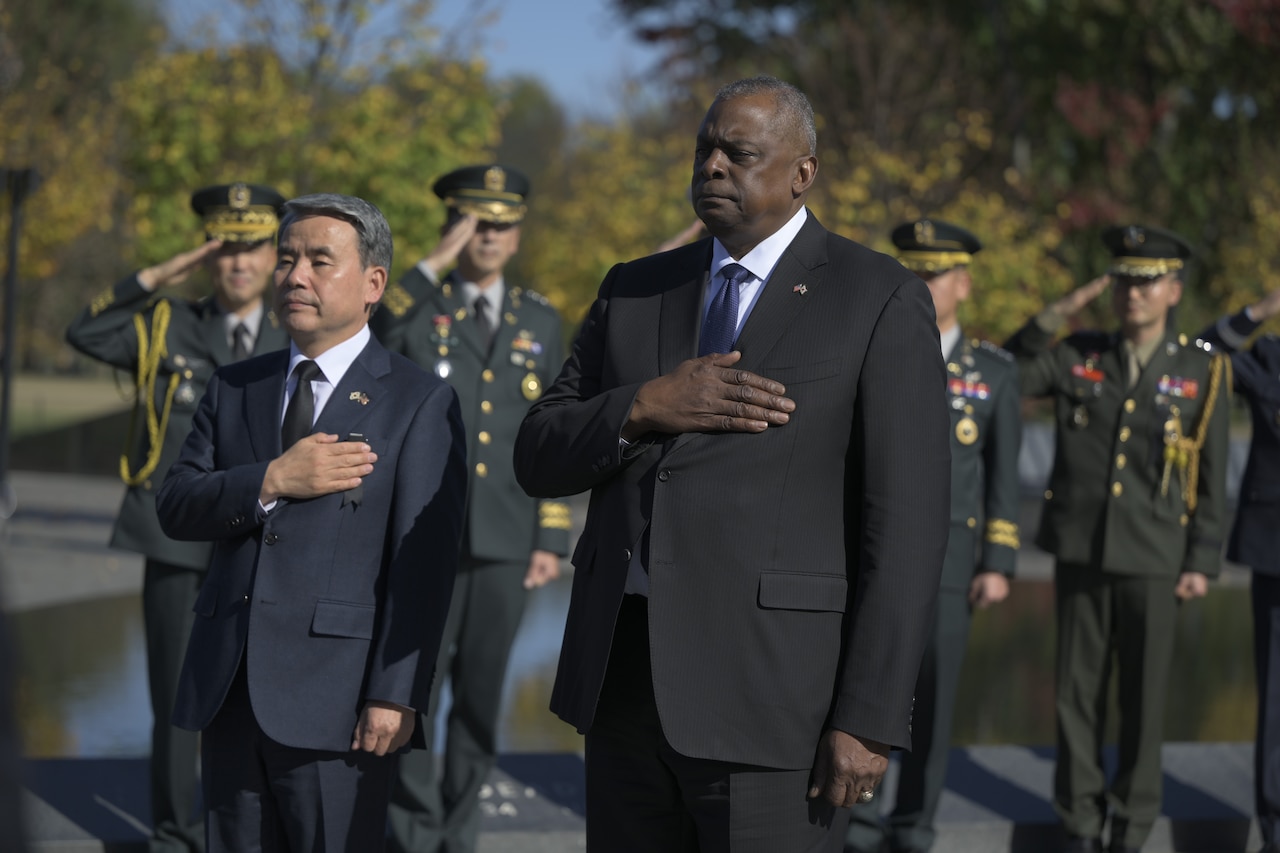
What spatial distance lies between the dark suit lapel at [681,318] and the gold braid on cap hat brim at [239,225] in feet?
8.84

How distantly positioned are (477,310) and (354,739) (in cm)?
256

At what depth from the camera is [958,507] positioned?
582 centimetres

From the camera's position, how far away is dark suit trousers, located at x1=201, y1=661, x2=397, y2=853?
3.50 metres

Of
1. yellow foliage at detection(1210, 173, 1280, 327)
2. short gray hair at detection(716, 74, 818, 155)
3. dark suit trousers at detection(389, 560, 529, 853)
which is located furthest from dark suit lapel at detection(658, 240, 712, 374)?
yellow foliage at detection(1210, 173, 1280, 327)

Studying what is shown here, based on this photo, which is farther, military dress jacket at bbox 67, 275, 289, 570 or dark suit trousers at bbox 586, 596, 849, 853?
military dress jacket at bbox 67, 275, 289, 570

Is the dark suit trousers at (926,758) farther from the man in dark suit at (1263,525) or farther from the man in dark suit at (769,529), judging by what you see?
the man in dark suit at (769,529)

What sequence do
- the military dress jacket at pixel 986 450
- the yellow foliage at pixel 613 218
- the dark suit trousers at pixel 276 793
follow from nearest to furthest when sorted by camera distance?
the dark suit trousers at pixel 276 793
the military dress jacket at pixel 986 450
the yellow foliage at pixel 613 218

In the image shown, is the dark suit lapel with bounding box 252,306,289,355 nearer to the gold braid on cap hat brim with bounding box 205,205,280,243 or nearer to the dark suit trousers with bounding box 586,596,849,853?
the gold braid on cap hat brim with bounding box 205,205,280,243

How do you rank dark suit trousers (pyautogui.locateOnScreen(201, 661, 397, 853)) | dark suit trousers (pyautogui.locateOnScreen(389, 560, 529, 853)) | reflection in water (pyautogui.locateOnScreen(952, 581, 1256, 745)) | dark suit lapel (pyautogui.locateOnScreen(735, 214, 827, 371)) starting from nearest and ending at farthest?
1. dark suit lapel (pyautogui.locateOnScreen(735, 214, 827, 371))
2. dark suit trousers (pyautogui.locateOnScreen(201, 661, 397, 853))
3. dark suit trousers (pyautogui.locateOnScreen(389, 560, 529, 853))
4. reflection in water (pyautogui.locateOnScreen(952, 581, 1256, 745))

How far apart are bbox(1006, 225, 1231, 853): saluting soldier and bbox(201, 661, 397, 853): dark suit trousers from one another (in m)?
3.24

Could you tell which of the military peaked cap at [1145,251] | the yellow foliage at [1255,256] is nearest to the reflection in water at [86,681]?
the military peaked cap at [1145,251]

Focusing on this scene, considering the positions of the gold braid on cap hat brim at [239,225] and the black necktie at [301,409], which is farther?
the gold braid on cap hat brim at [239,225]

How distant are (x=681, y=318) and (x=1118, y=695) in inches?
139

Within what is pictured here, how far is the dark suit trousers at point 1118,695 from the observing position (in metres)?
5.75
